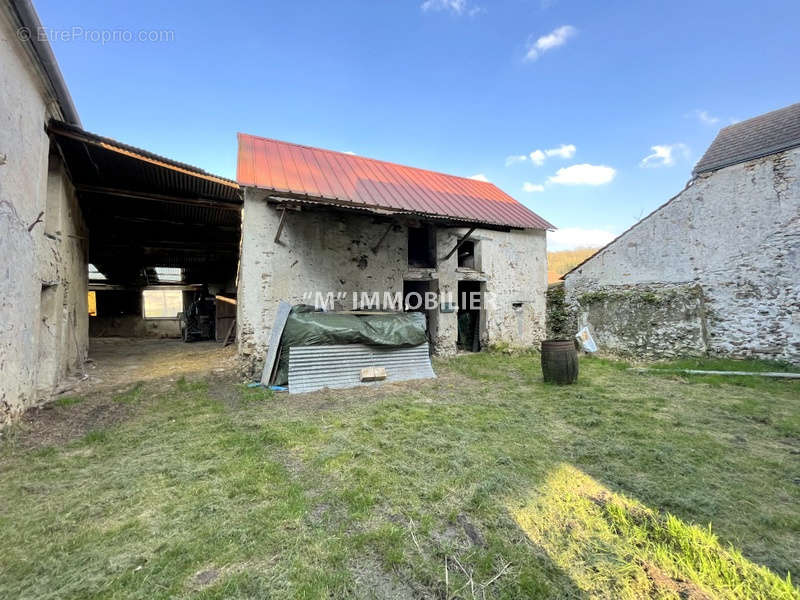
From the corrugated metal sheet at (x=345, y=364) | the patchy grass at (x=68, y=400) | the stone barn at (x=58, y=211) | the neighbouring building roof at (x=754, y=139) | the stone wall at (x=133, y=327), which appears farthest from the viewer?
the stone wall at (x=133, y=327)

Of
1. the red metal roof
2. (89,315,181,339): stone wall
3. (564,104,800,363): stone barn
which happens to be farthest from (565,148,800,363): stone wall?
(89,315,181,339): stone wall

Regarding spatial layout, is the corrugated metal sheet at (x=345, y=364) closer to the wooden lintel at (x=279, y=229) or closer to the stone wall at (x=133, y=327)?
the wooden lintel at (x=279, y=229)

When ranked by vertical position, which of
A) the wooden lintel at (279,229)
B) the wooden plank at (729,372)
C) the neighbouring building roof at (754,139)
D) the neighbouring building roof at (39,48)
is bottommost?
the wooden plank at (729,372)

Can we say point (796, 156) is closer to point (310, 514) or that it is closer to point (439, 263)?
point (439, 263)

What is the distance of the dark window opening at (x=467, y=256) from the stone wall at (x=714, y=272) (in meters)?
3.83

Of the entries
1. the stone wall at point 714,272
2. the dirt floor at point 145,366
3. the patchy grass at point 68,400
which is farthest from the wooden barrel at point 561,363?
the patchy grass at point 68,400

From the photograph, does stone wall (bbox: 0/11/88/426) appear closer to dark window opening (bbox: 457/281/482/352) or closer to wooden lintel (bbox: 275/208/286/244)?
wooden lintel (bbox: 275/208/286/244)

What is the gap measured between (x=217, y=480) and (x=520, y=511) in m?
2.46

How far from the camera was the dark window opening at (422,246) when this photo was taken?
9.18 meters

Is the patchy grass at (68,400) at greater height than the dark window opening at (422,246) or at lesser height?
lesser

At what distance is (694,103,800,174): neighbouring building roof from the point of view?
24.0ft

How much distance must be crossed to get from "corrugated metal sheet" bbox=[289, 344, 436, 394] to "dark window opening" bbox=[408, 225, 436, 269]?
3.22 metres

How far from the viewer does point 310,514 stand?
233 centimetres

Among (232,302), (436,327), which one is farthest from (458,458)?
(232,302)
